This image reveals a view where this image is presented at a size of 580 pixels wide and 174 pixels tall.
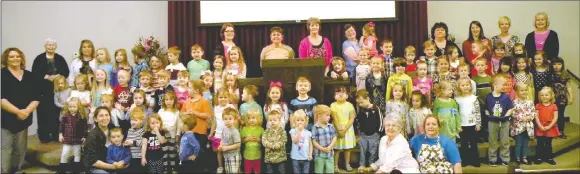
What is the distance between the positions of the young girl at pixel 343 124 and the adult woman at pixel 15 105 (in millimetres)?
2673

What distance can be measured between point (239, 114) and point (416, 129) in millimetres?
1574

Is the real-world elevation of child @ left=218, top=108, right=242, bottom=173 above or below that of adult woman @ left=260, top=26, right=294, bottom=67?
below

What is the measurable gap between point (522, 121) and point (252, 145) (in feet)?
7.97

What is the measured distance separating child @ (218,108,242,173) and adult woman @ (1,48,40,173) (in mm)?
1735

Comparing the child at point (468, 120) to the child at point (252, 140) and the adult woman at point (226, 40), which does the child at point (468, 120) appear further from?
the adult woman at point (226, 40)

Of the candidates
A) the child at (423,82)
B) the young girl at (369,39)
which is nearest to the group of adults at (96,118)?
the young girl at (369,39)

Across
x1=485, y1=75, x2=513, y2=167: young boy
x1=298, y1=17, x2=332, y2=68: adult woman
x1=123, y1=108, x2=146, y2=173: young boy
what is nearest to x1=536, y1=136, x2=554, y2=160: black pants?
x1=485, y1=75, x2=513, y2=167: young boy

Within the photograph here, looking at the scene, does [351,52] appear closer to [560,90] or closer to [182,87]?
[182,87]

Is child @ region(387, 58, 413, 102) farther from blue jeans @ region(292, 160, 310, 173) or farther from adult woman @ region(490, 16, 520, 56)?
adult woman @ region(490, 16, 520, 56)

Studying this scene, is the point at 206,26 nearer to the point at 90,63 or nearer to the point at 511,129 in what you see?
the point at 90,63

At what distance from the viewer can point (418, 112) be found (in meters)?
5.44

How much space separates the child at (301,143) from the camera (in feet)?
17.2

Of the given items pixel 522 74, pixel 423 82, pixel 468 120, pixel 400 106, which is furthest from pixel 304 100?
pixel 522 74

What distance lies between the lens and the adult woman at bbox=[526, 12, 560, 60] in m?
6.71
